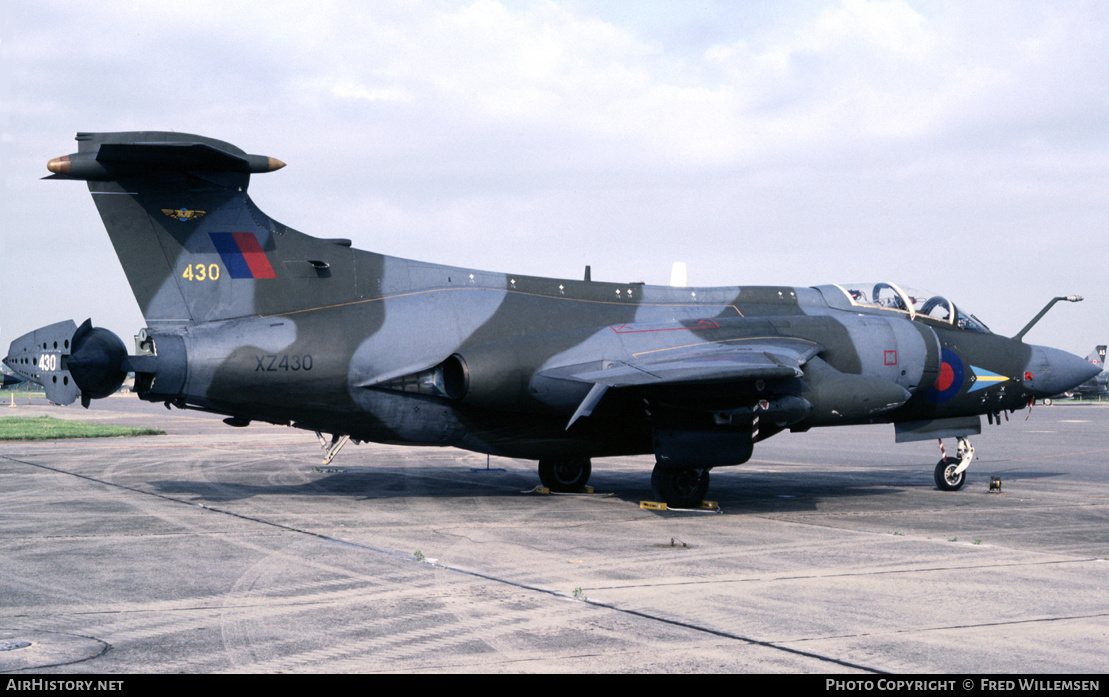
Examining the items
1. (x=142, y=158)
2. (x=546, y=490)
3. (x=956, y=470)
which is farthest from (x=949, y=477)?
(x=142, y=158)

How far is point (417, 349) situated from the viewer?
45.7ft

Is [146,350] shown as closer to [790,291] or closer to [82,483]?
[82,483]

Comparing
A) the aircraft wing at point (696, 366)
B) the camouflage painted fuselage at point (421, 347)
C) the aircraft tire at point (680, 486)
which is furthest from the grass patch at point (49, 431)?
the aircraft tire at point (680, 486)

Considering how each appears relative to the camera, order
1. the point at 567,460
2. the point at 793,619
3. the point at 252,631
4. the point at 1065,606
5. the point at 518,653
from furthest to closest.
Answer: the point at 567,460
the point at 1065,606
the point at 793,619
the point at 252,631
the point at 518,653

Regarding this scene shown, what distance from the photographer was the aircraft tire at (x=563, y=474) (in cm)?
1709

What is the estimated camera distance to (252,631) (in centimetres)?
687

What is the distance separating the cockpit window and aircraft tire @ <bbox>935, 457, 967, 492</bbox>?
250 cm

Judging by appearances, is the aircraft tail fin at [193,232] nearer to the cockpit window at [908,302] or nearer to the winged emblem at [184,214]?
the winged emblem at [184,214]

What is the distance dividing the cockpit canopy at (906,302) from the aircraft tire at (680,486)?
185 inches

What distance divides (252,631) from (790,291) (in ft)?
40.7

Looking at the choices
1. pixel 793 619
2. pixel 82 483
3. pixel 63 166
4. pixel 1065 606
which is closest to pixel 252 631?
pixel 793 619

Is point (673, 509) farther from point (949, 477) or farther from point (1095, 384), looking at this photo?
point (1095, 384)

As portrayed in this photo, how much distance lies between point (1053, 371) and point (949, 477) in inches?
108

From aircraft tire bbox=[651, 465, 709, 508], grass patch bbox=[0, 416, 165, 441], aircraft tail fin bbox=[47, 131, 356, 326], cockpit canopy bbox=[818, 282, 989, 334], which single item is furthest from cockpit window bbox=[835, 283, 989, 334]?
grass patch bbox=[0, 416, 165, 441]
